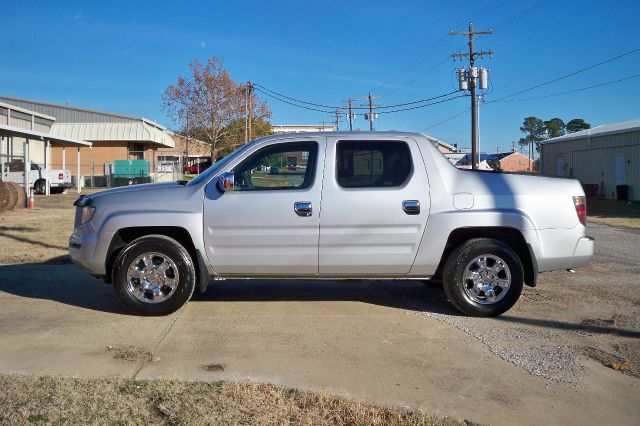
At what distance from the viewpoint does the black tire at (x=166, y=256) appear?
6.15 meters

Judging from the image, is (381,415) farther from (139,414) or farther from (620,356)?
(620,356)

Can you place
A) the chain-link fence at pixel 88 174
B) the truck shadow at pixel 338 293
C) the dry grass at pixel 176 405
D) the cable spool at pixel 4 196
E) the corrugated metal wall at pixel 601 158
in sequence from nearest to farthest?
the dry grass at pixel 176 405, the truck shadow at pixel 338 293, the cable spool at pixel 4 196, the corrugated metal wall at pixel 601 158, the chain-link fence at pixel 88 174

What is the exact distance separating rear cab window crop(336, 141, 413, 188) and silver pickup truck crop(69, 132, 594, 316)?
11 mm

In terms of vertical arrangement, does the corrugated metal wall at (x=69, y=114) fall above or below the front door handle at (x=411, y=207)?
above

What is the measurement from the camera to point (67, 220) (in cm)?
1766

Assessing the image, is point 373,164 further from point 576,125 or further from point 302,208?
point 576,125

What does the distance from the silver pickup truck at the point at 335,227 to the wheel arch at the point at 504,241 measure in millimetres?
15

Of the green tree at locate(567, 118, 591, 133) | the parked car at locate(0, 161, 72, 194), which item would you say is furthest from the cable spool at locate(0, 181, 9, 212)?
the green tree at locate(567, 118, 591, 133)

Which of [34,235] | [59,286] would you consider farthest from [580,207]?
[34,235]

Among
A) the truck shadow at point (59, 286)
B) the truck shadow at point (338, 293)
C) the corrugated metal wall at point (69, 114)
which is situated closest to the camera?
the truck shadow at point (59, 286)

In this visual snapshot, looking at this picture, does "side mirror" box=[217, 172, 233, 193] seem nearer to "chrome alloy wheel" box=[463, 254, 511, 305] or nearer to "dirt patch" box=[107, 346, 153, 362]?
"dirt patch" box=[107, 346, 153, 362]

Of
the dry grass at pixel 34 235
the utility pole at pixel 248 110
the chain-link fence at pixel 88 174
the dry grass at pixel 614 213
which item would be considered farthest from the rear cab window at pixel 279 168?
the utility pole at pixel 248 110

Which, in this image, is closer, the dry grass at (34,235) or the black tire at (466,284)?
the black tire at (466,284)

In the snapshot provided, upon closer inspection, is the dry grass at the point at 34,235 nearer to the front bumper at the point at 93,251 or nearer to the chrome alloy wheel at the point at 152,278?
the front bumper at the point at 93,251
